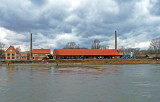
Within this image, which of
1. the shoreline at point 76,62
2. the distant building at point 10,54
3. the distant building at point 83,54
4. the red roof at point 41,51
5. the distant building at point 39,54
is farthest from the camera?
the red roof at point 41,51

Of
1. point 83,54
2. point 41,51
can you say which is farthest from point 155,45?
point 41,51

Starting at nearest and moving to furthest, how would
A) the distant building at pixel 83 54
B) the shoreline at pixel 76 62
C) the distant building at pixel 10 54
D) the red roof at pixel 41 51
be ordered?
the shoreline at pixel 76 62
the distant building at pixel 10 54
the distant building at pixel 83 54
the red roof at pixel 41 51

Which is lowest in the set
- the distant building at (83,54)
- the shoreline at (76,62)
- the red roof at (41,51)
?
the shoreline at (76,62)

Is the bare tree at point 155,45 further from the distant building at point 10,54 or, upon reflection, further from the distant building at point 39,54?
the distant building at point 10,54

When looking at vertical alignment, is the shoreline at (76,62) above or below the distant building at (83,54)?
below


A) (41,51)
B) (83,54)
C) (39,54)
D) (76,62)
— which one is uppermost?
(41,51)

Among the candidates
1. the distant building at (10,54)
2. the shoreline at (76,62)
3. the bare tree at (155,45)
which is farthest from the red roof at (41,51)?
the bare tree at (155,45)

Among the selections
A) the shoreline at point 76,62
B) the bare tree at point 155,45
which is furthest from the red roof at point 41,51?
the bare tree at point 155,45

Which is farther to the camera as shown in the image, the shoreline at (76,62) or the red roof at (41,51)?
the red roof at (41,51)

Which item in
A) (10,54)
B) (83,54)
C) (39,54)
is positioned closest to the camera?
(10,54)

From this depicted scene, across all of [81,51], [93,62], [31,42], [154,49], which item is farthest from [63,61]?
[154,49]

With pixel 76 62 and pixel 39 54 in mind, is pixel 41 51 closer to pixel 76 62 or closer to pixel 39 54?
pixel 39 54

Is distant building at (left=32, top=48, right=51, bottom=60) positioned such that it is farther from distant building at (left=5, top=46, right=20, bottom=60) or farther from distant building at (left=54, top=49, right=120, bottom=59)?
distant building at (left=5, top=46, right=20, bottom=60)

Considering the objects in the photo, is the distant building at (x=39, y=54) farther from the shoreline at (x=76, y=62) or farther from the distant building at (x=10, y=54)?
the shoreline at (x=76, y=62)
